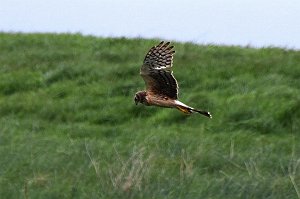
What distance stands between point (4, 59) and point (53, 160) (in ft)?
29.6

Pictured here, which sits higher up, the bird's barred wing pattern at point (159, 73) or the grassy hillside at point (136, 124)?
the bird's barred wing pattern at point (159, 73)

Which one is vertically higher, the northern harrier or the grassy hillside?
the northern harrier

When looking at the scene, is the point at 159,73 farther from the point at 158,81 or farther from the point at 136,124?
the point at 136,124

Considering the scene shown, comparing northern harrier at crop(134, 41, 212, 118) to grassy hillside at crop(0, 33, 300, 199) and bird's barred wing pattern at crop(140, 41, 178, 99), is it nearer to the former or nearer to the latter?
bird's barred wing pattern at crop(140, 41, 178, 99)

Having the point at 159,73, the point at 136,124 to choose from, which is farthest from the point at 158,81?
the point at 136,124

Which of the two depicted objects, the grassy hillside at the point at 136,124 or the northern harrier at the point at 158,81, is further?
the grassy hillside at the point at 136,124

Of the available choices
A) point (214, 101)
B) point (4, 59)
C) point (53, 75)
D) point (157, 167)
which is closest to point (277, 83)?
point (214, 101)

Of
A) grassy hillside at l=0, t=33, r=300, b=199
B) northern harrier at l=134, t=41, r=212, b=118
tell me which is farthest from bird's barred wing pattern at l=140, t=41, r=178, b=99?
grassy hillside at l=0, t=33, r=300, b=199

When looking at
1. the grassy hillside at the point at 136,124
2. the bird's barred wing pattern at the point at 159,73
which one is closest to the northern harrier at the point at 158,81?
the bird's barred wing pattern at the point at 159,73

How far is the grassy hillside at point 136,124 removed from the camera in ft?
20.5

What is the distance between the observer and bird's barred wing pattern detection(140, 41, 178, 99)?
5.45m

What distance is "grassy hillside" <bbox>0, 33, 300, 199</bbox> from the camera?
20.5 ft

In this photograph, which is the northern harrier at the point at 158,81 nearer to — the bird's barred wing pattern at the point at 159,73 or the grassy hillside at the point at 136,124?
the bird's barred wing pattern at the point at 159,73

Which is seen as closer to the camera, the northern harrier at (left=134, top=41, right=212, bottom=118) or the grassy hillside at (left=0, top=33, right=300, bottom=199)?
the northern harrier at (left=134, top=41, right=212, bottom=118)
